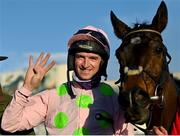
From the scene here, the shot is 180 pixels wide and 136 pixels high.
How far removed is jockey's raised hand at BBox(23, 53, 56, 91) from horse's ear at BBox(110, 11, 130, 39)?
78 centimetres

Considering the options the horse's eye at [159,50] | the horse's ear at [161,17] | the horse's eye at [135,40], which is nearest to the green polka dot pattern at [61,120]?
the horse's eye at [135,40]

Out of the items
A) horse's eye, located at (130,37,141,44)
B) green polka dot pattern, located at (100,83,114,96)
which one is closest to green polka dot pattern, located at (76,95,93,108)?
Result: green polka dot pattern, located at (100,83,114,96)

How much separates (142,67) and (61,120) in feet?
3.15

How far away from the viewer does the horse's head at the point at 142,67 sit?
372 cm

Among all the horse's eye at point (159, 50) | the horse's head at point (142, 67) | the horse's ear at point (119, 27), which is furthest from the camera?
the horse's ear at point (119, 27)

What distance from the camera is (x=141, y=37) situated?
411 centimetres

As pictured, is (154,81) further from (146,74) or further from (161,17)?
(161,17)

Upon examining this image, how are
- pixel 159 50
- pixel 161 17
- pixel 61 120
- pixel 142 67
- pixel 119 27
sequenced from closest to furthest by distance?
pixel 142 67 < pixel 159 50 < pixel 61 120 < pixel 161 17 < pixel 119 27

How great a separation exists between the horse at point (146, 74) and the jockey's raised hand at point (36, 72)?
2.36ft

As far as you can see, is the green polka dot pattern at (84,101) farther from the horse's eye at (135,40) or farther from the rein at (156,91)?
the horse's eye at (135,40)

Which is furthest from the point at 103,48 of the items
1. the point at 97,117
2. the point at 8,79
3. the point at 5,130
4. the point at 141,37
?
the point at 8,79

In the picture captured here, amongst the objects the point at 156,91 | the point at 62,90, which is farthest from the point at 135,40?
the point at 62,90

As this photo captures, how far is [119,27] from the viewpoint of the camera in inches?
174

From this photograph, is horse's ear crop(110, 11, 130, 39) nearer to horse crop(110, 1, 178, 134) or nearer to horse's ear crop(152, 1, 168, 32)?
horse crop(110, 1, 178, 134)
